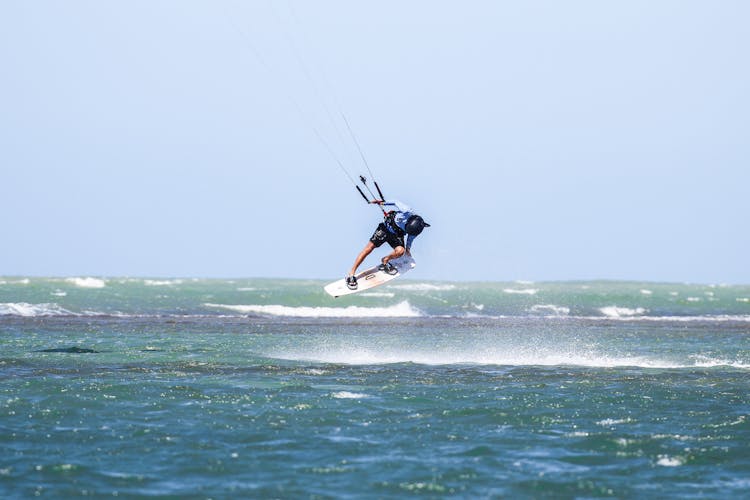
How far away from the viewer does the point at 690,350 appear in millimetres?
33625

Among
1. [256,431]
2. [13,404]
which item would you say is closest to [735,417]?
[256,431]

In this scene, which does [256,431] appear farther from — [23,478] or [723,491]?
[723,491]

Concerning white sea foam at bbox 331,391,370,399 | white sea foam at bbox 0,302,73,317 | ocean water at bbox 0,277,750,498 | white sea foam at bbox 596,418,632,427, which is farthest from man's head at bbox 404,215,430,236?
white sea foam at bbox 0,302,73,317

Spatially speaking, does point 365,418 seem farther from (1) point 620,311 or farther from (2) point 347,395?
(1) point 620,311

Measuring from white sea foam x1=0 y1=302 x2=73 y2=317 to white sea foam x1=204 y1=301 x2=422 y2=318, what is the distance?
1100 centimetres

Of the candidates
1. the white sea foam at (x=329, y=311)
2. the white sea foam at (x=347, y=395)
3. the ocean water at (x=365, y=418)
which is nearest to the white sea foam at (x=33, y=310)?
the white sea foam at (x=329, y=311)

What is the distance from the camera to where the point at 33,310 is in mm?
51281

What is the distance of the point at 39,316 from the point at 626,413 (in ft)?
116

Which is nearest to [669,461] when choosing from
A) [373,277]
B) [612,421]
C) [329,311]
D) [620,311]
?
[612,421]

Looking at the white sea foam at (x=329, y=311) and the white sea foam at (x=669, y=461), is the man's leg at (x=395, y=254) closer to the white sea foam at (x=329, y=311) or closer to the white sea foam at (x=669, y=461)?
the white sea foam at (x=669, y=461)

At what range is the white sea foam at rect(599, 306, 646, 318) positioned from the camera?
2612 inches

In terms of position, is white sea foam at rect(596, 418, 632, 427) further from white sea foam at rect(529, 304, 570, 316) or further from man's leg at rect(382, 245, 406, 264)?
white sea foam at rect(529, 304, 570, 316)

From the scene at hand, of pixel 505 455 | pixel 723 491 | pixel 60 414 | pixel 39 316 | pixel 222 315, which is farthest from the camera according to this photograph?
pixel 222 315

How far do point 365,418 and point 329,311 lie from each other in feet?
152
